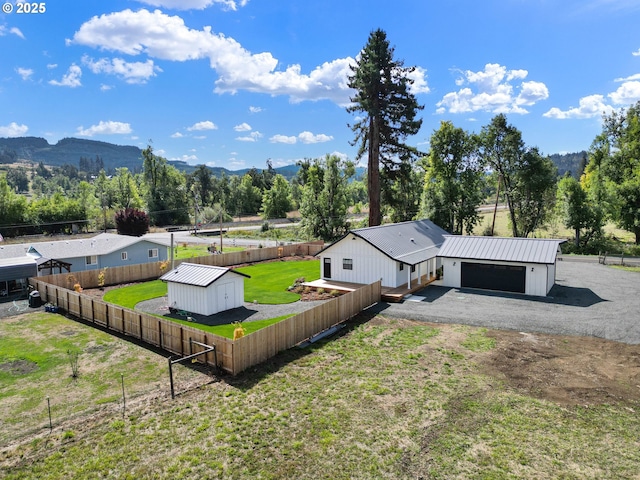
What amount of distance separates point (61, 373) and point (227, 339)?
6.60 meters

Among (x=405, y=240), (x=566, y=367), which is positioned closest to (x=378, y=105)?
(x=405, y=240)

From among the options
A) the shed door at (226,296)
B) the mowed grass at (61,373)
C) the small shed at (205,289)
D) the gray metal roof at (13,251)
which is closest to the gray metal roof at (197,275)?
the small shed at (205,289)

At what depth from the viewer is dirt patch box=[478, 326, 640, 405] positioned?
13.1 metres

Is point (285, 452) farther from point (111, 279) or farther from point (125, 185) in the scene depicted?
point (125, 185)

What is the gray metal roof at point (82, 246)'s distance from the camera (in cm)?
3356

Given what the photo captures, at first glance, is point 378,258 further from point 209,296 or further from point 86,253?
point 86,253

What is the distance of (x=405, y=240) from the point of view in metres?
31.3

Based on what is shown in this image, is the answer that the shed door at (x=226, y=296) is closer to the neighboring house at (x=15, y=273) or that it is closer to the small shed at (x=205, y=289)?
the small shed at (x=205, y=289)

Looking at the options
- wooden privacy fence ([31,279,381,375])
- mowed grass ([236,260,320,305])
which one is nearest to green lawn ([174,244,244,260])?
mowed grass ([236,260,320,305])

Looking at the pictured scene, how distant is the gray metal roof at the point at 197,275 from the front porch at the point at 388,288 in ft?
22.0

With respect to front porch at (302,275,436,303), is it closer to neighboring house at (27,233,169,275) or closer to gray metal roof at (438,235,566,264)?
Answer: gray metal roof at (438,235,566,264)

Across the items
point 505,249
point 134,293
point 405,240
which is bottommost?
point 134,293

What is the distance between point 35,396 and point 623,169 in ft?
202

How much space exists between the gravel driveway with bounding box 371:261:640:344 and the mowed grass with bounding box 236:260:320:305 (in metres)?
6.74
